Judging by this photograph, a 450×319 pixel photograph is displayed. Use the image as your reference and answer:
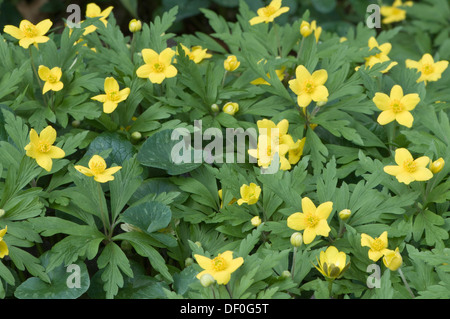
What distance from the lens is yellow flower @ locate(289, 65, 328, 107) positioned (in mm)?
1761

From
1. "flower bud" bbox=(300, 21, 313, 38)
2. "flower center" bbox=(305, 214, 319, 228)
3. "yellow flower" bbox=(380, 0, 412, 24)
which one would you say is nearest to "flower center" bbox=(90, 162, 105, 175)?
"flower center" bbox=(305, 214, 319, 228)

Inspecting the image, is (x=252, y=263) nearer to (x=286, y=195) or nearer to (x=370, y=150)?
(x=286, y=195)

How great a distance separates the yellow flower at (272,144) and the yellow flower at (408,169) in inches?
11.6

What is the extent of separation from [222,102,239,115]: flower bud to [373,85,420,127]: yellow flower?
0.43 meters

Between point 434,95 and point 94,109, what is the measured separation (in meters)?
1.17

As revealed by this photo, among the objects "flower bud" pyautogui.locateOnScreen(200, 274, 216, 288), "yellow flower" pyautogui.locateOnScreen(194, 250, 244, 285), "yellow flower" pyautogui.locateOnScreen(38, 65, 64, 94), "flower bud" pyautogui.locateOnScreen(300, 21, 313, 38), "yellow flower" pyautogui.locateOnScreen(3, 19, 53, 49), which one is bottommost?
"flower bud" pyautogui.locateOnScreen(200, 274, 216, 288)

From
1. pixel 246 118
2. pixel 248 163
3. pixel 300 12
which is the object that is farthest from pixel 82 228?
pixel 300 12

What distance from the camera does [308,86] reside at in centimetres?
177

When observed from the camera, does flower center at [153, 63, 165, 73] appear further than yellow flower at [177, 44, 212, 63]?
No

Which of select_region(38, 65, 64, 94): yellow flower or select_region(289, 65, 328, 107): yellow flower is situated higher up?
select_region(38, 65, 64, 94): yellow flower

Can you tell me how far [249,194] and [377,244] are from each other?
37 cm

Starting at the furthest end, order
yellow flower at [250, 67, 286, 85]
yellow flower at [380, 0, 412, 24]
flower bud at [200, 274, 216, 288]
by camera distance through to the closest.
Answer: yellow flower at [380, 0, 412, 24]
yellow flower at [250, 67, 286, 85]
flower bud at [200, 274, 216, 288]

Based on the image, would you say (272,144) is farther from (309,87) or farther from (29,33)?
(29,33)

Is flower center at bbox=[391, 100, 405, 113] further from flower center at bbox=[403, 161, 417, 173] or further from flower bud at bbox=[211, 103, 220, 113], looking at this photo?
flower bud at bbox=[211, 103, 220, 113]
